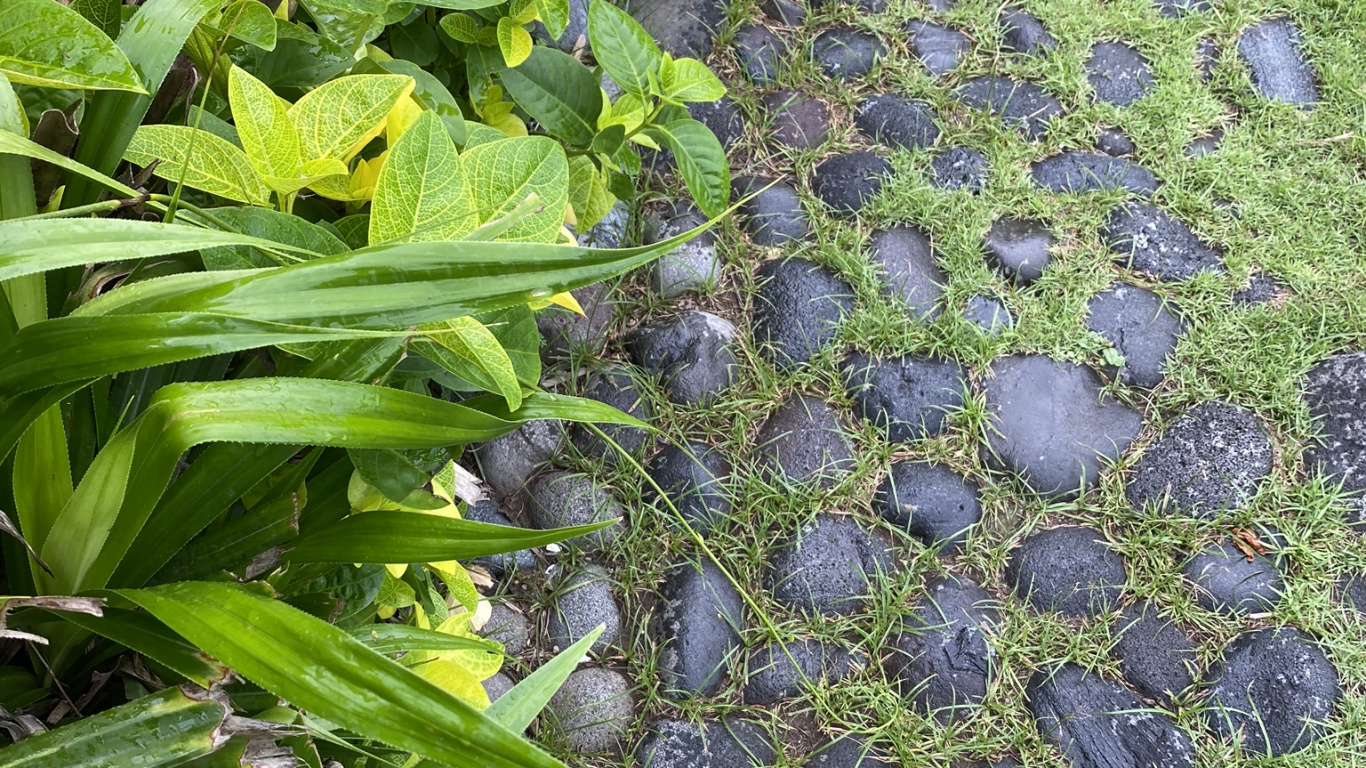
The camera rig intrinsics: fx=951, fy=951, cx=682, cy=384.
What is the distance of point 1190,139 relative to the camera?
8.17 ft

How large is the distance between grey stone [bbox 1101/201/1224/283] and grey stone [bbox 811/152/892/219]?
22.6 inches

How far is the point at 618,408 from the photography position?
2.06 metres

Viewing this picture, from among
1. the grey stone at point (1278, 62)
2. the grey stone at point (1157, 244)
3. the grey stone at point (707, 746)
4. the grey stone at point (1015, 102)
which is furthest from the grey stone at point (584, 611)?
the grey stone at point (1278, 62)

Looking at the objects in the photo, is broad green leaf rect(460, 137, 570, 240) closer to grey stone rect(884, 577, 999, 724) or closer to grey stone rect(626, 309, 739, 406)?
grey stone rect(626, 309, 739, 406)

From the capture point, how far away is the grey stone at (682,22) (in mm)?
2496

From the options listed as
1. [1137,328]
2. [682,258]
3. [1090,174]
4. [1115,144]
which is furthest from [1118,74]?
[682,258]

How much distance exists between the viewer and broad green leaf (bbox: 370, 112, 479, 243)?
0.85 m

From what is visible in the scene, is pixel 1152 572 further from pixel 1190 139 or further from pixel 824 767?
pixel 1190 139

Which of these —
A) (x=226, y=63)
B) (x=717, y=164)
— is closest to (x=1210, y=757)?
(x=717, y=164)

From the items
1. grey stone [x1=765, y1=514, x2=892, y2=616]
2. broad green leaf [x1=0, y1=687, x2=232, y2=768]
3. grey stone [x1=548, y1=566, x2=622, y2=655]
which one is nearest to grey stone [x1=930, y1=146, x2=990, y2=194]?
grey stone [x1=765, y1=514, x2=892, y2=616]

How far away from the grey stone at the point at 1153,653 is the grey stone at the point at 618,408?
3.44 ft

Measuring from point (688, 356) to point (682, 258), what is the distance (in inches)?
10.4

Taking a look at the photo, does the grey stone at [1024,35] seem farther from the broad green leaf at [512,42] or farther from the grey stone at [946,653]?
the broad green leaf at [512,42]

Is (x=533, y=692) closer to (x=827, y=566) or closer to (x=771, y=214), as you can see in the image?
(x=827, y=566)
